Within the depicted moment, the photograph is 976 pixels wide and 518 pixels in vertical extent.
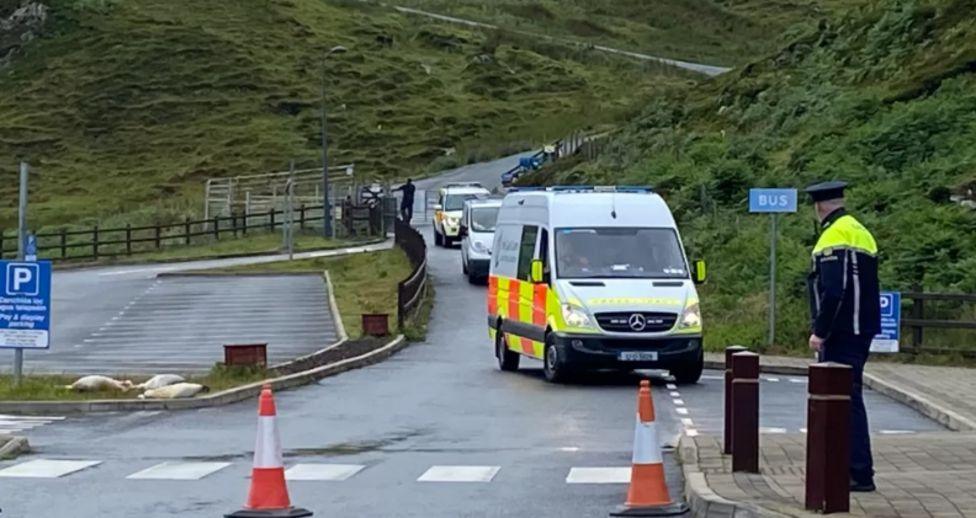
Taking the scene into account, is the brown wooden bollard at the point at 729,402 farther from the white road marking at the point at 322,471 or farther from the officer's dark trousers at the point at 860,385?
the white road marking at the point at 322,471

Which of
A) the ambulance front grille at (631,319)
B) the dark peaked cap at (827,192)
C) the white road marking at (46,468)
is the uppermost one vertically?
the dark peaked cap at (827,192)

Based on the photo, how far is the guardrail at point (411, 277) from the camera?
35.2 m

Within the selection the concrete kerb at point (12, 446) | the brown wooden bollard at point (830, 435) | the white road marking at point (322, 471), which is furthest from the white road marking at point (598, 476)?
the concrete kerb at point (12, 446)

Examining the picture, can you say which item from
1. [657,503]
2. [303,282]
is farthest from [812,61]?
[657,503]

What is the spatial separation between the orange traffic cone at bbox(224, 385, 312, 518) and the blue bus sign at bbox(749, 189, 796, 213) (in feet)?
55.4

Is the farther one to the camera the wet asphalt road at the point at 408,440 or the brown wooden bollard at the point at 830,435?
the wet asphalt road at the point at 408,440

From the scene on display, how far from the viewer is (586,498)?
43.5 ft

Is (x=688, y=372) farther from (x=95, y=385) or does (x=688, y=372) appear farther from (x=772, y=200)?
(x=95, y=385)

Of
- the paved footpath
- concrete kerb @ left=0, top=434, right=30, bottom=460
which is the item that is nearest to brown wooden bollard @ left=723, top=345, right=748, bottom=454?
the paved footpath

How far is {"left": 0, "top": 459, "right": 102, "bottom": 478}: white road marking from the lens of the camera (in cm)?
1491

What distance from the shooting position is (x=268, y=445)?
1183 centimetres

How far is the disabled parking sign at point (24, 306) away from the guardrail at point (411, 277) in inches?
499

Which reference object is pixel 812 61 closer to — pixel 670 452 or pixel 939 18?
pixel 939 18

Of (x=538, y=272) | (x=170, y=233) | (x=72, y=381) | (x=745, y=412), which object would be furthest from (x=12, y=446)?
(x=170, y=233)
